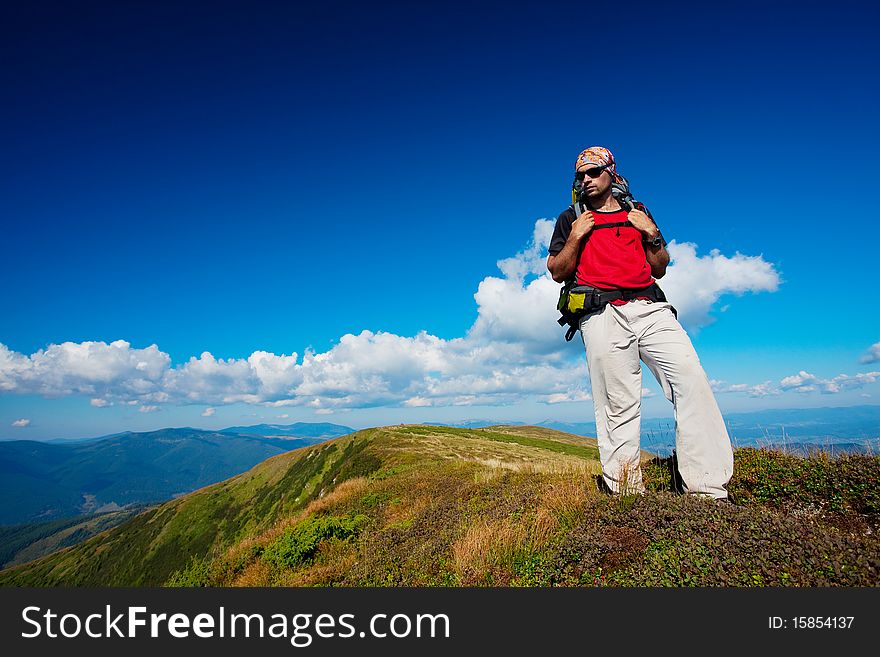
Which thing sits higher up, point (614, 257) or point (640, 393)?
point (614, 257)

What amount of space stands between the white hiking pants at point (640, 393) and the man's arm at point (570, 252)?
0.61 meters

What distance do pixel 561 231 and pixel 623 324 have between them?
55.7 inches

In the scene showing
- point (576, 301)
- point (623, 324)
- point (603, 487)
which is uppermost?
point (576, 301)

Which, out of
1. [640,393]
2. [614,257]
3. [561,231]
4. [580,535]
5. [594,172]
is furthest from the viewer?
[561,231]

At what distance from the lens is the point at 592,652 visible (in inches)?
101

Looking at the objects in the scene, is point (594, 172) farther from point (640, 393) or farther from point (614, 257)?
point (640, 393)

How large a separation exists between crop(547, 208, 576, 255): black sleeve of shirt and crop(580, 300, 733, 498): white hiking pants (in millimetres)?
962

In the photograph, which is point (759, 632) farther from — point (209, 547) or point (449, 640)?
point (209, 547)

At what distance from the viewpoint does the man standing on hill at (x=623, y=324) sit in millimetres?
4387

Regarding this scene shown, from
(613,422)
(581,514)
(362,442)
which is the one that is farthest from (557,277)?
(362,442)

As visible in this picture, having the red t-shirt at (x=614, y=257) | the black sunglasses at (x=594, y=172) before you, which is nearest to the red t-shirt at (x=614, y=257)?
the red t-shirt at (x=614, y=257)

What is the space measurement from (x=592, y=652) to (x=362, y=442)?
133ft

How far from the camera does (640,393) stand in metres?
4.80

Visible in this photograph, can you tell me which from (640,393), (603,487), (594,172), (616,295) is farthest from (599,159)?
(603,487)
